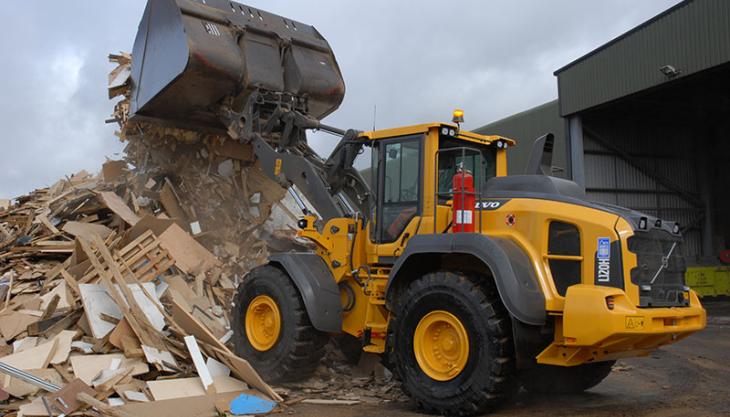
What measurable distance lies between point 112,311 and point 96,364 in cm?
107

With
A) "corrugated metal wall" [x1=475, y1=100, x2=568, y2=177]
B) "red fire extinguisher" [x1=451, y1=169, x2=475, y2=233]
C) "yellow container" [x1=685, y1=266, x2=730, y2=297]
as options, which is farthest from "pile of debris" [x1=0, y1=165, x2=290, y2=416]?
"yellow container" [x1=685, y1=266, x2=730, y2=297]

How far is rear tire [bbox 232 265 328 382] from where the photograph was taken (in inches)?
260

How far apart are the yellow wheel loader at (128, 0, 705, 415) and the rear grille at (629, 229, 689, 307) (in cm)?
2

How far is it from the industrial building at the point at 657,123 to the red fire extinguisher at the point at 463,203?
11006 millimetres

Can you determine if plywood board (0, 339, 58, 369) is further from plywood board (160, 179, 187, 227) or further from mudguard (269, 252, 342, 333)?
plywood board (160, 179, 187, 227)

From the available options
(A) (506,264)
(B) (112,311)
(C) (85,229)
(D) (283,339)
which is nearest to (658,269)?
(A) (506,264)

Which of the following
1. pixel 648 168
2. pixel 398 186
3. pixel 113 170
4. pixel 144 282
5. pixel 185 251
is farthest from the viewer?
pixel 648 168

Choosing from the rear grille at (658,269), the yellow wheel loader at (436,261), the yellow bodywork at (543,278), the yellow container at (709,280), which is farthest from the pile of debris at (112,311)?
the yellow container at (709,280)

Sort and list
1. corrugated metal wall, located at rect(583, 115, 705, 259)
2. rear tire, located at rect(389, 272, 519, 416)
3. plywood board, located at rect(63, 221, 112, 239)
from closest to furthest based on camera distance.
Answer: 1. rear tire, located at rect(389, 272, 519, 416)
2. plywood board, located at rect(63, 221, 112, 239)
3. corrugated metal wall, located at rect(583, 115, 705, 259)

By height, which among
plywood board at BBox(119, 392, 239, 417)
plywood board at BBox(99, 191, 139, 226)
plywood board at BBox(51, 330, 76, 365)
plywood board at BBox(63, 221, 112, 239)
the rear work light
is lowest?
plywood board at BBox(119, 392, 239, 417)

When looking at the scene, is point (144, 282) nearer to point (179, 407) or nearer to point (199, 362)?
point (199, 362)

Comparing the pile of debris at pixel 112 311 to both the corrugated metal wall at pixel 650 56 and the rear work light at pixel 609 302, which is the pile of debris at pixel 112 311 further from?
the corrugated metal wall at pixel 650 56

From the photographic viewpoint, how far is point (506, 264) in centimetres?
518

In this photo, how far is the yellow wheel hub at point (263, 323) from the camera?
6.88m
